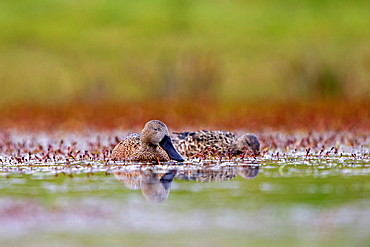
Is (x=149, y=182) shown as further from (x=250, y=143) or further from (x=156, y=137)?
(x=250, y=143)

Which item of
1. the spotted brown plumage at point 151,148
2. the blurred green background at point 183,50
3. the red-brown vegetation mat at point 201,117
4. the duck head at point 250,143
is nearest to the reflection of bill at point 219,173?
the spotted brown plumage at point 151,148

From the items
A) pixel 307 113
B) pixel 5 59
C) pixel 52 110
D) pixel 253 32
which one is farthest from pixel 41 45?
pixel 307 113

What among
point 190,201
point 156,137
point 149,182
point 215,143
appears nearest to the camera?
point 190,201

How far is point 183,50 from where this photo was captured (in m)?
38.7

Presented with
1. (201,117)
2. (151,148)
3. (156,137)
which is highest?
(201,117)

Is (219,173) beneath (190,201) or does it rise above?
above

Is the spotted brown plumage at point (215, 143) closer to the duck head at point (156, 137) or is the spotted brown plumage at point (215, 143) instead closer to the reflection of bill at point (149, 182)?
the duck head at point (156, 137)

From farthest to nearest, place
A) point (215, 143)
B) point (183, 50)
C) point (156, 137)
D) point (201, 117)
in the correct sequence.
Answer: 1. point (183, 50)
2. point (201, 117)
3. point (215, 143)
4. point (156, 137)

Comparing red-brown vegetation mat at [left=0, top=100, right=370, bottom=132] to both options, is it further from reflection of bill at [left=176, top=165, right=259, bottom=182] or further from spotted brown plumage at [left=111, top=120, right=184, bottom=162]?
reflection of bill at [left=176, top=165, right=259, bottom=182]

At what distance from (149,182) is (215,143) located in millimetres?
4016

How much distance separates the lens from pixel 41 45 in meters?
43.6

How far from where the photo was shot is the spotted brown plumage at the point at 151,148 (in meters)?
10.1

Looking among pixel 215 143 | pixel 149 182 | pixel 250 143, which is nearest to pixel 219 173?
pixel 149 182

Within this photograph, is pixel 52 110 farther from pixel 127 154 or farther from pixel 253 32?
pixel 253 32
